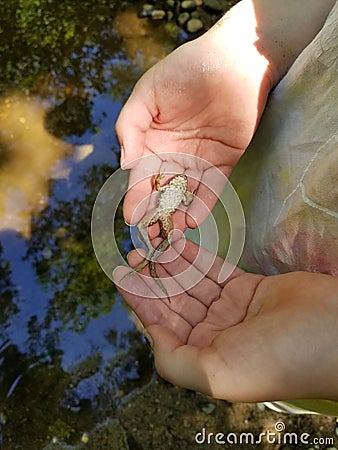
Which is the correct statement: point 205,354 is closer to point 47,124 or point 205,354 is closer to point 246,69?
point 246,69

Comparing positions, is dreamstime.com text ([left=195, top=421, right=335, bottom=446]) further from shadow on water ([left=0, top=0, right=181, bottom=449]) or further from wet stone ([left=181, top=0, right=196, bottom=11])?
wet stone ([left=181, top=0, right=196, bottom=11])

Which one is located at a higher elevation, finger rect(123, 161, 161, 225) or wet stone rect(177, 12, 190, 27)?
wet stone rect(177, 12, 190, 27)

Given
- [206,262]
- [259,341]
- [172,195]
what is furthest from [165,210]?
[259,341]

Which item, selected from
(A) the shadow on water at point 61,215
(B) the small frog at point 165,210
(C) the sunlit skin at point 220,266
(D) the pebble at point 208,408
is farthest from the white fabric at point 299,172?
(A) the shadow on water at point 61,215

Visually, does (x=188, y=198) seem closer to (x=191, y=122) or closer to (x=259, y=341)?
(x=191, y=122)

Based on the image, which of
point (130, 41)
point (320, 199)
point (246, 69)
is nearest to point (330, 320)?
point (320, 199)

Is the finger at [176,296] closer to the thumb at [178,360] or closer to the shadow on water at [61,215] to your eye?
the thumb at [178,360]

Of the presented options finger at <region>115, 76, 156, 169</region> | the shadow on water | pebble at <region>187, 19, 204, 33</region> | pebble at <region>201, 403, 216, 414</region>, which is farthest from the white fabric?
pebble at <region>187, 19, 204, 33</region>
